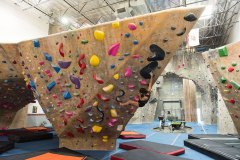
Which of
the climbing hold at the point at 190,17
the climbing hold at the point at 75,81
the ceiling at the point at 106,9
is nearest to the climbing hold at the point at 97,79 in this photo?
the climbing hold at the point at 75,81

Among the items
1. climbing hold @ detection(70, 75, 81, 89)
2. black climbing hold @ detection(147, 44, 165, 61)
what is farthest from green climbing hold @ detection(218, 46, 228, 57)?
climbing hold @ detection(70, 75, 81, 89)

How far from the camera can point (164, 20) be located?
229 centimetres

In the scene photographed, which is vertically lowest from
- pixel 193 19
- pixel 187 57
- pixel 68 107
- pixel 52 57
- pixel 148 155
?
pixel 148 155

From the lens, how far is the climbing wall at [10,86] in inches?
134

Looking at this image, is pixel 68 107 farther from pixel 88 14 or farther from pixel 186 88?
pixel 186 88

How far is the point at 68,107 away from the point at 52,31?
733cm

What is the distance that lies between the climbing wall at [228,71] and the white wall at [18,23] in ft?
22.5

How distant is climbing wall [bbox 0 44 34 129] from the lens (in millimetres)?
3399

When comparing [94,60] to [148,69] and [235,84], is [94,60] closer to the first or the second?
[148,69]

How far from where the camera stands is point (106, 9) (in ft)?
27.7

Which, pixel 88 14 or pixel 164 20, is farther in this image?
pixel 88 14

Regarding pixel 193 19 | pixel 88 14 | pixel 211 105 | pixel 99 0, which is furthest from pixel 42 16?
pixel 211 105

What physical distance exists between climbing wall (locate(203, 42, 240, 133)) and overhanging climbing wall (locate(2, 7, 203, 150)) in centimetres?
142

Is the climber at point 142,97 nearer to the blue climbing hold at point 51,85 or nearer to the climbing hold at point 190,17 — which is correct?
the climbing hold at point 190,17
